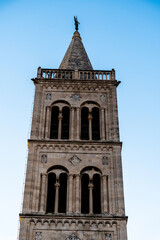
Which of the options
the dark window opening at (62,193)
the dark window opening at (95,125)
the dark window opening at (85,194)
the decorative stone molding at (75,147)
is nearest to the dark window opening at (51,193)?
the dark window opening at (62,193)

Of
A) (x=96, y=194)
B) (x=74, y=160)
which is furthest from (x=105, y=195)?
(x=74, y=160)

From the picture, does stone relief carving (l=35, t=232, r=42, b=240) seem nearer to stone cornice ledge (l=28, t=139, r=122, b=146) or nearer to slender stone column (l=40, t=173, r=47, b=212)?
slender stone column (l=40, t=173, r=47, b=212)

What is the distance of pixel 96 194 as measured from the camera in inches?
1089

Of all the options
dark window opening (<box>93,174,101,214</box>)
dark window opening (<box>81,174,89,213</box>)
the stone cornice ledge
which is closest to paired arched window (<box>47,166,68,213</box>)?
dark window opening (<box>81,174,89,213</box>)

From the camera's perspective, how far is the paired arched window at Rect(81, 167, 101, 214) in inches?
1058

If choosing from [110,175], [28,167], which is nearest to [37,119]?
[28,167]

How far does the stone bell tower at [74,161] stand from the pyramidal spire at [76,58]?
687 millimetres

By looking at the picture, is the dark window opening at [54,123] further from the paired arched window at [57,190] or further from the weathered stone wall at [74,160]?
the paired arched window at [57,190]

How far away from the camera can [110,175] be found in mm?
28031

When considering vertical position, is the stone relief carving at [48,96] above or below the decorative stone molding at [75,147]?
above

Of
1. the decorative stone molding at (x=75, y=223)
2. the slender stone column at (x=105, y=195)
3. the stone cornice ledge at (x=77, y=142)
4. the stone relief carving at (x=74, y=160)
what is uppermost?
the stone cornice ledge at (x=77, y=142)

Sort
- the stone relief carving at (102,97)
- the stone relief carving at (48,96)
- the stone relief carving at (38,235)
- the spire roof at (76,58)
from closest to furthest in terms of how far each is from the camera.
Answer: the stone relief carving at (38,235) → the stone relief carving at (48,96) → the stone relief carving at (102,97) → the spire roof at (76,58)

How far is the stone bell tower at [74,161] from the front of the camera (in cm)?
2539

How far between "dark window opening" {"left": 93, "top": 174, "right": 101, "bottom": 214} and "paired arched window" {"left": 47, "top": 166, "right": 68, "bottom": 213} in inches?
64.3
